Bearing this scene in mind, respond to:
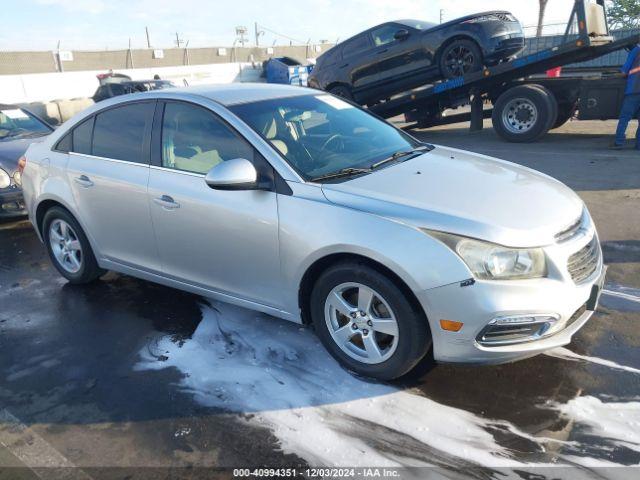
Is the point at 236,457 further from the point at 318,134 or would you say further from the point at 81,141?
the point at 81,141

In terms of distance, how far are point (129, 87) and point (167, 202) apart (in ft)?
51.2

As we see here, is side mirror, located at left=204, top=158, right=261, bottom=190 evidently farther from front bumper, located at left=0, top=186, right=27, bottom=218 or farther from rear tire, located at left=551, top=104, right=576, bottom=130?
rear tire, located at left=551, top=104, right=576, bottom=130

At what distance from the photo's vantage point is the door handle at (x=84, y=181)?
4348 mm

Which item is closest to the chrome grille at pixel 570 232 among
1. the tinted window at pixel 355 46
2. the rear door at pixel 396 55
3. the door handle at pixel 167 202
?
the door handle at pixel 167 202

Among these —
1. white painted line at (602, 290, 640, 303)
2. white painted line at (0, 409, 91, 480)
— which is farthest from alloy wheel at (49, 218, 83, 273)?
white painted line at (602, 290, 640, 303)

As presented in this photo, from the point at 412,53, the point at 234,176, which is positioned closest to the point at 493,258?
the point at 234,176

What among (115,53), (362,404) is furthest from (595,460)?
(115,53)

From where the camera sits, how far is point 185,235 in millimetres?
3771

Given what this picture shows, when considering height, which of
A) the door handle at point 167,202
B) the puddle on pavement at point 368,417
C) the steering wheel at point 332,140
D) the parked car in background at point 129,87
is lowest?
the puddle on pavement at point 368,417

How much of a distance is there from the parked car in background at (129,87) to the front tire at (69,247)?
13.0 metres

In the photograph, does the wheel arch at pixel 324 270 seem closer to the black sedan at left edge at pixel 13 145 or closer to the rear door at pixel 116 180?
the rear door at pixel 116 180

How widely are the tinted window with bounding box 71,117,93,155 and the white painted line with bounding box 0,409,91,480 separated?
2265 mm

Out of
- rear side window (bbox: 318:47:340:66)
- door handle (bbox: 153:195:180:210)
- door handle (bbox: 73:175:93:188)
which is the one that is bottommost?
door handle (bbox: 153:195:180:210)

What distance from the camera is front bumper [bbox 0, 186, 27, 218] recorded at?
6695 mm
